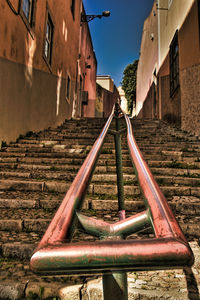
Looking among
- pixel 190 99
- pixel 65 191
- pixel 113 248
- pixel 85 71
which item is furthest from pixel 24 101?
pixel 85 71

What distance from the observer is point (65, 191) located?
2736mm

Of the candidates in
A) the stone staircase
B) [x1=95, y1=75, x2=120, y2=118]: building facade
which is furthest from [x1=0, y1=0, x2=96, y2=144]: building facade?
[x1=95, y1=75, x2=120, y2=118]: building facade

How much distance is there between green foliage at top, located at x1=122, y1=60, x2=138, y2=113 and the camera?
23.5 m

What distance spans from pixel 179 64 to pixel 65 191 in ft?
20.3

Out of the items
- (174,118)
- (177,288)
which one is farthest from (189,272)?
(174,118)

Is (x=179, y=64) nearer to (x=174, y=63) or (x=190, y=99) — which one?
(x=174, y=63)

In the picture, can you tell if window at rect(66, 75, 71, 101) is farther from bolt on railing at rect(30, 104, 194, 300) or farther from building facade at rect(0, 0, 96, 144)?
bolt on railing at rect(30, 104, 194, 300)

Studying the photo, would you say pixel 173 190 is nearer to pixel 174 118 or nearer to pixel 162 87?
pixel 174 118

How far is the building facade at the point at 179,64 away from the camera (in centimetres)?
575

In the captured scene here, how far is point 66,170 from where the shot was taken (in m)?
3.44

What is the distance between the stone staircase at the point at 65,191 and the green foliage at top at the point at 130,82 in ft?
62.2

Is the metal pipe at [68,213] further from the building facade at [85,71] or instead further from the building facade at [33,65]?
the building facade at [85,71]

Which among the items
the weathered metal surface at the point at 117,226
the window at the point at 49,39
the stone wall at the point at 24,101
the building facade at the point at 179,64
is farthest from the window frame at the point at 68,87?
the weathered metal surface at the point at 117,226

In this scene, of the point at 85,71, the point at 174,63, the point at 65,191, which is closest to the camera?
the point at 65,191
